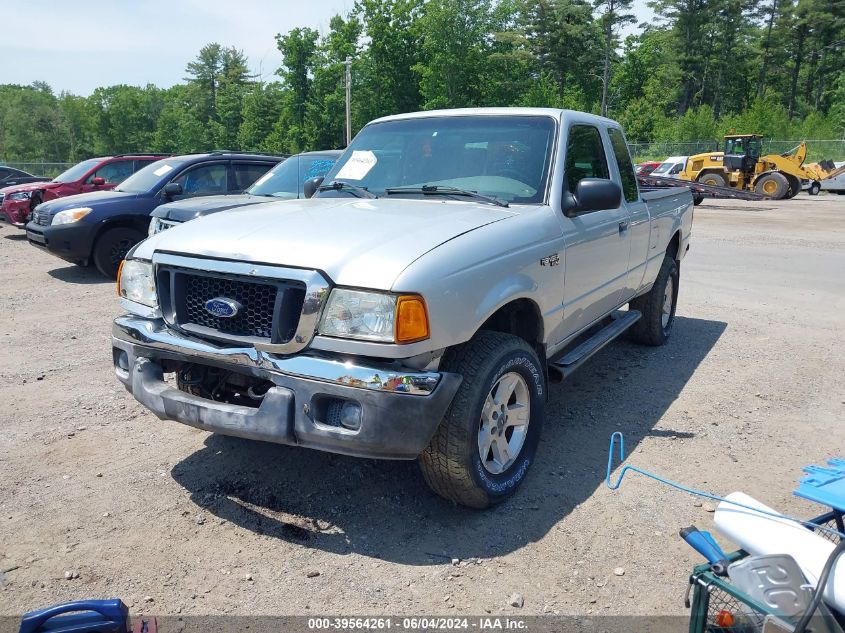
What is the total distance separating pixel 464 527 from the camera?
3225 millimetres

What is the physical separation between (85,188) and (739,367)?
448 inches

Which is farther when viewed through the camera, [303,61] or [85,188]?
[303,61]

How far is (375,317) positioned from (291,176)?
6.59 metres

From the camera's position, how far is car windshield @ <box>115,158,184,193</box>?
9852 mm

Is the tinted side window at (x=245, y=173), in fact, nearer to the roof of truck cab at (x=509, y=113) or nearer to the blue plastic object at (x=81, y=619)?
the roof of truck cab at (x=509, y=113)

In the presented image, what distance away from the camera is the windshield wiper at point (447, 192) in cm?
385

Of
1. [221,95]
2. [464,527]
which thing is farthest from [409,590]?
[221,95]

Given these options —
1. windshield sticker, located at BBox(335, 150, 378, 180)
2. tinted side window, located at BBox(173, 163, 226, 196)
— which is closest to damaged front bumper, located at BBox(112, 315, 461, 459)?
windshield sticker, located at BBox(335, 150, 378, 180)

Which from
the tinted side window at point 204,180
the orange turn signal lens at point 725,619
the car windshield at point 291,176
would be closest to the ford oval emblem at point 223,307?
the orange turn signal lens at point 725,619

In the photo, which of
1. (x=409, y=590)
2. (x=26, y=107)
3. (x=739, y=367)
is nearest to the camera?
(x=409, y=590)

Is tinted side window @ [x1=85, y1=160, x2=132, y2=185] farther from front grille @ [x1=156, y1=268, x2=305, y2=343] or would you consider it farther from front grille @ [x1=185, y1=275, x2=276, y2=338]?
front grille @ [x1=185, y1=275, x2=276, y2=338]

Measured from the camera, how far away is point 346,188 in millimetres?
4379

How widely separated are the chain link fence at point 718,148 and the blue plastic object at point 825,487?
40898 mm

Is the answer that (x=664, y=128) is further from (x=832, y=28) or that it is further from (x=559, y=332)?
(x=559, y=332)
